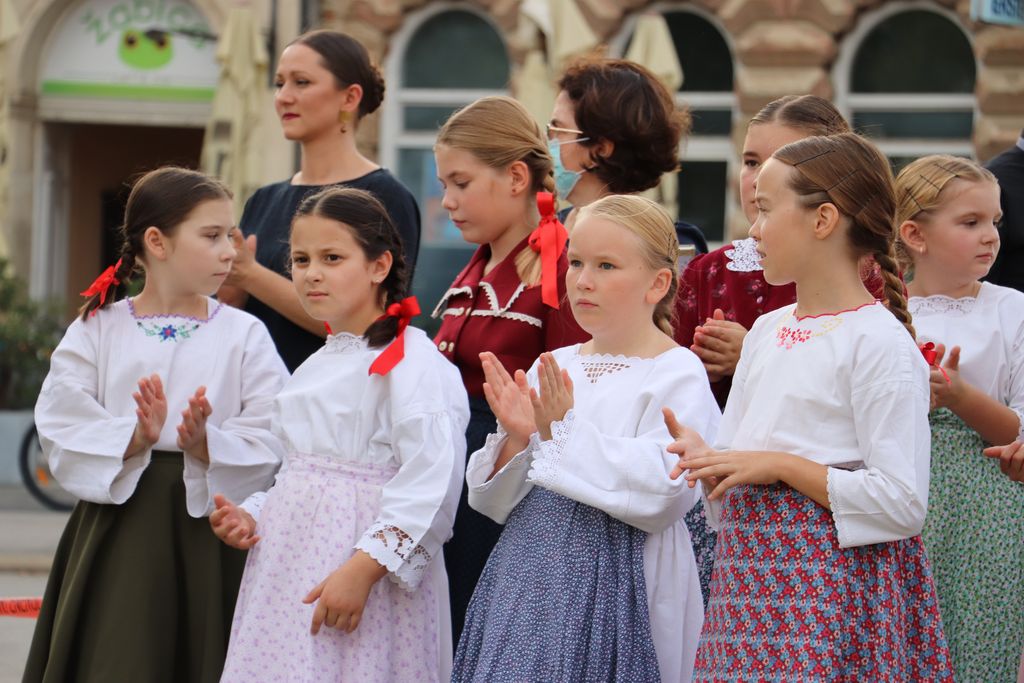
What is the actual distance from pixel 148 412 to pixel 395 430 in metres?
0.71

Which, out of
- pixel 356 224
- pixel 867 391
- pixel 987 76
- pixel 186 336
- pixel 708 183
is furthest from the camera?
pixel 708 183

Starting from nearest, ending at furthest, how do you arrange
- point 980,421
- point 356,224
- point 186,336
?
point 980,421 < point 356,224 < point 186,336

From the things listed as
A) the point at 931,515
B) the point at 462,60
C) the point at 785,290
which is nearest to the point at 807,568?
the point at 931,515

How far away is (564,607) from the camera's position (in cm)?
354

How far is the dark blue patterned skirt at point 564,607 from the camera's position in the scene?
138 inches

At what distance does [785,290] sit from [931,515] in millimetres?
672

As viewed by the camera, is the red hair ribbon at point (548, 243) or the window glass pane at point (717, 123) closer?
the red hair ribbon at point (548, 243)

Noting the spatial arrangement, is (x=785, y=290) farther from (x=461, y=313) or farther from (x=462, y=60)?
(x=462, y=60)

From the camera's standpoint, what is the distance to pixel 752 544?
3.31 meters

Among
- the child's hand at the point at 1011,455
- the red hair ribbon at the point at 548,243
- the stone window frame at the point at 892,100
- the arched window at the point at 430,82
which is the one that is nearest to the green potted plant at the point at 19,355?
the arched window at the point at 430,82

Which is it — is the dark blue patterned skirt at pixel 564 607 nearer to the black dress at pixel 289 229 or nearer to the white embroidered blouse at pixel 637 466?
the white embroidered blouse at pixel 637 466

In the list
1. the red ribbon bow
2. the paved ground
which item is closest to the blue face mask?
the red ribbon bow

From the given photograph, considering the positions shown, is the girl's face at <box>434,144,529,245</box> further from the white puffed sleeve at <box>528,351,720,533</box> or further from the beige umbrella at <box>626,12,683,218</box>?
the beige umbrella at <box>626,12,683,218</box>

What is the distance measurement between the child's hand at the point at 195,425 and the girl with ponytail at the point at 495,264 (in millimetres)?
651
